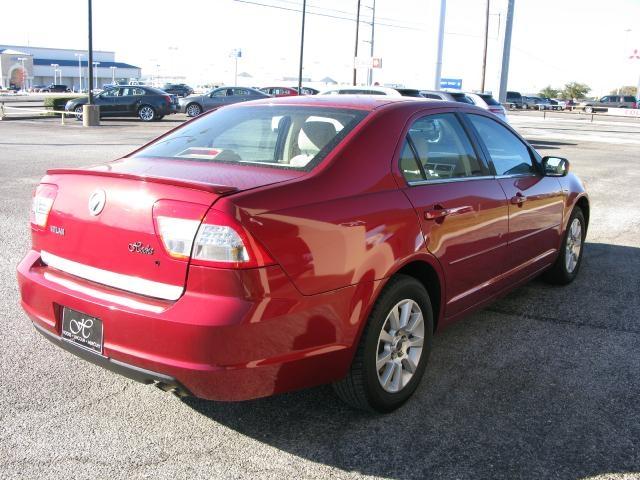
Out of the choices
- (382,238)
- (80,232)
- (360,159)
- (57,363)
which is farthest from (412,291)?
(57,363)

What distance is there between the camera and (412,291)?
3463mm

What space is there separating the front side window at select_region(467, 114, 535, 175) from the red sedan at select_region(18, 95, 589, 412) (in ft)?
0.99

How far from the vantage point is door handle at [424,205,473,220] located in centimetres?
358

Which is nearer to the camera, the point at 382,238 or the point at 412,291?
the point at 382,238

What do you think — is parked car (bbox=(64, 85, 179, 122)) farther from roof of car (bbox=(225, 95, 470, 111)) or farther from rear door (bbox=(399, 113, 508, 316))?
rear door (bbox=(399, 113, 508, 316))

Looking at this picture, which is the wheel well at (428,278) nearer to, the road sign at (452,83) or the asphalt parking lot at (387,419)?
the asphalt parking lot at (387,419)

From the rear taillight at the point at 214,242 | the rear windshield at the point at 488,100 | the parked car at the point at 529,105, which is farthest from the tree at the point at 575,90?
the rear taillight at the point at 214,242

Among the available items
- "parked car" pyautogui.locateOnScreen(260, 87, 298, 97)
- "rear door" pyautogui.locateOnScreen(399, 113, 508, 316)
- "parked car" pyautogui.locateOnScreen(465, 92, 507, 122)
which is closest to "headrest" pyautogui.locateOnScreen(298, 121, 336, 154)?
"rear door" pyautogui.locateOnScreen(399, 113, 508, 316)

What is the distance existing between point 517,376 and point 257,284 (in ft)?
6.64

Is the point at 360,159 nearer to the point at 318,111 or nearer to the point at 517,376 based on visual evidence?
the point at 318,111

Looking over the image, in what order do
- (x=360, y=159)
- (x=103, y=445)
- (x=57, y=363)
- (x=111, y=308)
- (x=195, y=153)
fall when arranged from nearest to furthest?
(x=111, y=308) → (x=103, y=445) → (x=360, y=159) → (x=195, y=153) → (x=57, y=363)

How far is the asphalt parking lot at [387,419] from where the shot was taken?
9.76 feet

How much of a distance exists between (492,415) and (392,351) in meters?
0.63

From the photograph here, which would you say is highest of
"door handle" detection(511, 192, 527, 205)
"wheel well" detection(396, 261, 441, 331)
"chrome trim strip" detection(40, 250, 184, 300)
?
"door handle" detection(511, 192, 527, 205)
